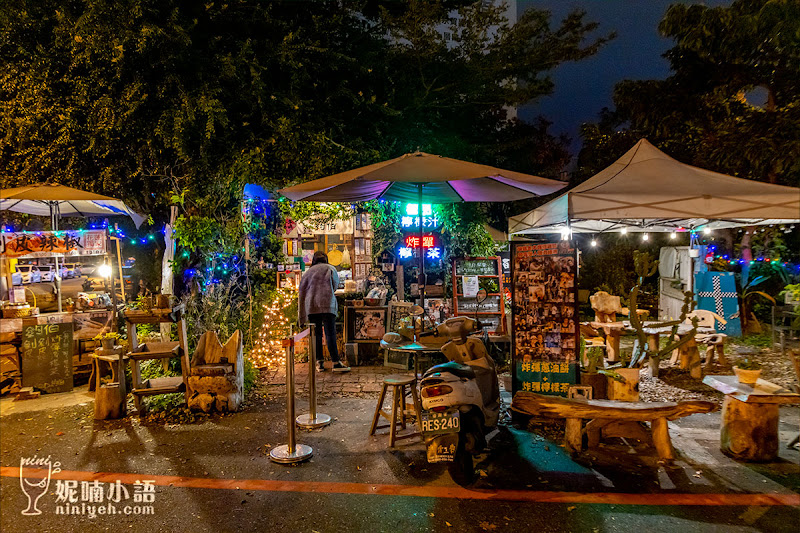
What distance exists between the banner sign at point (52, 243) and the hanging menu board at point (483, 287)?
6.47 metres

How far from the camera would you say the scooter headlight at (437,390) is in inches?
167

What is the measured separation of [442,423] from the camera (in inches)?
159

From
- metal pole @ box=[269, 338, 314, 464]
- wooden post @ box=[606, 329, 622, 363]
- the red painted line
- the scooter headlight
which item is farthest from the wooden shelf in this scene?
wooden post @ box=[606, 329, 622, 363]

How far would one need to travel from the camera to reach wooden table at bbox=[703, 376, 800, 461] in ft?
15.0

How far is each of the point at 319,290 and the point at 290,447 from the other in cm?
352

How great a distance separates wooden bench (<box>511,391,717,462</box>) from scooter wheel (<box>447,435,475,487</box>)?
1078 millimetres

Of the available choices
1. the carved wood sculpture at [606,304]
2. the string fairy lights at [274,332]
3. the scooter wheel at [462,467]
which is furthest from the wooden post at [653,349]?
the string fairy lights at [274,332]

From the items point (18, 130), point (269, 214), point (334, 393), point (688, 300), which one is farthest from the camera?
point (269, 214)

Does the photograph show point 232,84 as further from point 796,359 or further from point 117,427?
point 796,359

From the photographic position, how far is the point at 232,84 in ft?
31.0

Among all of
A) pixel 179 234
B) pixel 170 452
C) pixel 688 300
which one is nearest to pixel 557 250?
pixel 688 300

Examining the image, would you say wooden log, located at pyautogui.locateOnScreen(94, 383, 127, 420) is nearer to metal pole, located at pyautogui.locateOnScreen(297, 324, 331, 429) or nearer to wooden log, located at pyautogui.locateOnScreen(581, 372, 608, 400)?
metal pole, located at pyautogui.locateOnScreen(297, 324, 331, 429)

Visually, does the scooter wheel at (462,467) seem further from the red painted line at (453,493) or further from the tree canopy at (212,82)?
the tree canopy at (212,82)

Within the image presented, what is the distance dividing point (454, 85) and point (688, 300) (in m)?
7.53
